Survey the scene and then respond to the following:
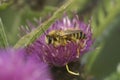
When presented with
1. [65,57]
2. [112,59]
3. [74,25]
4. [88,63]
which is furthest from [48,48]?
[112,59]

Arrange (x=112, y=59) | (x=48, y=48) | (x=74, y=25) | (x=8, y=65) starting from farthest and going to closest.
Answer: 1. (x=112, y=59)
2. (x=74, y=25)
3. (x=48, y=48)
4. (x=8, y=65)

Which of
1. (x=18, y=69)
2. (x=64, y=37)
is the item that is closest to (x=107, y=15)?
(x=64, y=37)

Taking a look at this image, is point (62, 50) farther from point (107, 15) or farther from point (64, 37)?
point (107, 15)

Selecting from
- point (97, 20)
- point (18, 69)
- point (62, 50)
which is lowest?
point (97, 20)

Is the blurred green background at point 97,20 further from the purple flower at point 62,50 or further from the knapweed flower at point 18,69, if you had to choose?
the knapweed flower at point 18,69

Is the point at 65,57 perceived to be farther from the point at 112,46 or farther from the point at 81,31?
the point at 112,46

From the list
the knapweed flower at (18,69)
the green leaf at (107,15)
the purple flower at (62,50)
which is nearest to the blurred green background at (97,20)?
the green leaf at (107,15)

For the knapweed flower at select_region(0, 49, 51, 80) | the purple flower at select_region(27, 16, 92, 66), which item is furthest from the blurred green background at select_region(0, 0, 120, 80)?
the knapweed flower at select_region(0, 49, 51, 80)

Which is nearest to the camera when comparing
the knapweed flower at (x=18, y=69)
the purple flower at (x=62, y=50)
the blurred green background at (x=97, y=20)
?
the knapweed flower at (x=18, y=69)
